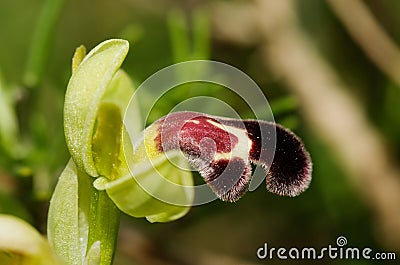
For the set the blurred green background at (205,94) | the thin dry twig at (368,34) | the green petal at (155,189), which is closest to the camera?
the green petal at (155,189)

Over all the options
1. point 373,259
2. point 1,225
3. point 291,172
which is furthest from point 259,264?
point 1,225

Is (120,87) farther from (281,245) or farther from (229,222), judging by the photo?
(229,222)

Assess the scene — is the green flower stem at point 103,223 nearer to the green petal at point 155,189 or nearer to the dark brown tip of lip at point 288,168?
the green petal at point 155,189

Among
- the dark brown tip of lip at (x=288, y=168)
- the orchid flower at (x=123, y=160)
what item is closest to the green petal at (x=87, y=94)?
the orchid flower at (x=123, y=160)

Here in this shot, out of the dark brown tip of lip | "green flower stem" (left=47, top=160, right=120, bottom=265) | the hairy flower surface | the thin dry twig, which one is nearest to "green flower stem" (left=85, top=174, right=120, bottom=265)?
"green flower stem" (left=47, top=160, right=120, bottom=265)

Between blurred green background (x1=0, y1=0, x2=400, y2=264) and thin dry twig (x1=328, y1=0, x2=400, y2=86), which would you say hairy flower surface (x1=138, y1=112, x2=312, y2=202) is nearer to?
blurred green background (x1=0, y1=0, x2=400, y2=264)
